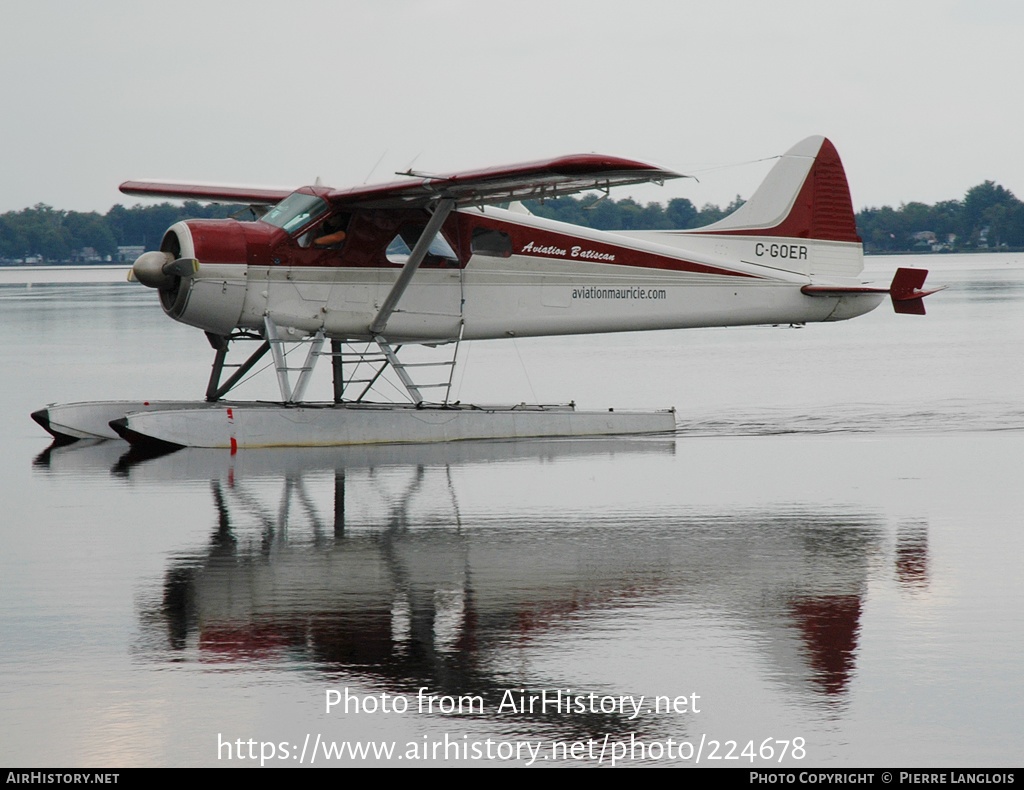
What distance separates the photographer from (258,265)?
1215cm

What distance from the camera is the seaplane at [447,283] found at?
11.8m

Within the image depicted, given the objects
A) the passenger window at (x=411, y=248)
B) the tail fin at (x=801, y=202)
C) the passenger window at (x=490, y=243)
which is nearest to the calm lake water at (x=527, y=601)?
the passenger window at (x=411, y=248)

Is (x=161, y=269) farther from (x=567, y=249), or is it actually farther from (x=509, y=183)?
(x=567, y=249)

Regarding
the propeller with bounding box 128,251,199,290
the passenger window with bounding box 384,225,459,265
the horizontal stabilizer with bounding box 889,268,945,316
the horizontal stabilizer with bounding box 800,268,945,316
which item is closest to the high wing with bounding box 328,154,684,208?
the passenger window with bounding box 384,225,459,265

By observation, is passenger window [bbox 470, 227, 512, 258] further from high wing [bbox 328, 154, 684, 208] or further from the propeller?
the propeller

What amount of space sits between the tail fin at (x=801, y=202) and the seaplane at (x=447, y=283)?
2 centimetres

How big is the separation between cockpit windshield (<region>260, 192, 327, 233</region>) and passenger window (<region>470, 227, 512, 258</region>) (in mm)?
1689

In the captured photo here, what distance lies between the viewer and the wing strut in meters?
12.5

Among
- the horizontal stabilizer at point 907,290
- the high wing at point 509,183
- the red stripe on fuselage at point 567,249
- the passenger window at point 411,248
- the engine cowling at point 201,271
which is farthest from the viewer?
the horizontal stabilizer at point 907,290

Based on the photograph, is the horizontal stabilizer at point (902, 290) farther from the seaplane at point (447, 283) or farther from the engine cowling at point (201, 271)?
the engine cowling at point (201, 271)

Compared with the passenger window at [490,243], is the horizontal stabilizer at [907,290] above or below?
below

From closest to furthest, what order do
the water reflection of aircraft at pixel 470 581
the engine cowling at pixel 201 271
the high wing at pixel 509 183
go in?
the water reflection of aircraft at pixel 470 581, the high wing at pixel 509 183, the engine cowling at pixel 201 271

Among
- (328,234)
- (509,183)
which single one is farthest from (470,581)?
(328,234)

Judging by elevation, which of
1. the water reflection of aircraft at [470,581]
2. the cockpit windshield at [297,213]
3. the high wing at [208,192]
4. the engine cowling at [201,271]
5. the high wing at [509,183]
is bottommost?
the water reflection of aircraft at [470,581]
